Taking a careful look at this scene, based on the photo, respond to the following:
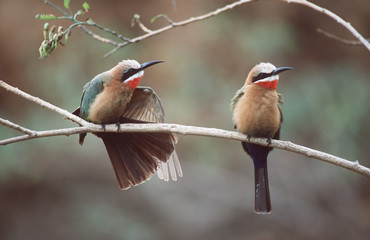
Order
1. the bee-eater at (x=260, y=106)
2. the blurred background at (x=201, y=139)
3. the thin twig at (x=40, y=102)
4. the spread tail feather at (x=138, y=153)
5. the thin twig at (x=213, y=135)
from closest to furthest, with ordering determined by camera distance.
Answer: the thin twig at (x=213, y=135) → the thin twig at (x=40, y=102) → the bee-eater at (x=260, y=106) → the spread tail feather at (x=138, y=153) → the blurred background at (x=201, y=139)

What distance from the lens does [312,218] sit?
584cm

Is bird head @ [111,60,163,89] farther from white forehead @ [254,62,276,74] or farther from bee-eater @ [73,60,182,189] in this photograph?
white forehead @ [254,62,276,74]

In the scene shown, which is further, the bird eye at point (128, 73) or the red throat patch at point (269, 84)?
the bird eye at point (128, 73)

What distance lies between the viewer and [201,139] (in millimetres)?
6445

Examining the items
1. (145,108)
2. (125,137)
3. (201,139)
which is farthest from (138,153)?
(201,139)

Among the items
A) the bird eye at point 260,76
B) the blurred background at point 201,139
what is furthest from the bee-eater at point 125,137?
the blurred background at point 201,139

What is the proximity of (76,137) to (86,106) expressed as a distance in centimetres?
311

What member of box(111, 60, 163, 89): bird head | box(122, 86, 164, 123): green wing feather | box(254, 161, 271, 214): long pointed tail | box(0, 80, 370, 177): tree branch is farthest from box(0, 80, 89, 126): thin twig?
box(254, 161, 271, 214): long pointed tail

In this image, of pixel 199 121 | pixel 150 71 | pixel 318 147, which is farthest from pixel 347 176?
pixel 150 71

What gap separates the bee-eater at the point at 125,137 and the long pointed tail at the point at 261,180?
0.47 m

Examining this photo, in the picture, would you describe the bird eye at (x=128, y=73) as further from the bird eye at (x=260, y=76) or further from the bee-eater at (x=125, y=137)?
the bird eye at (x=260, y=76)

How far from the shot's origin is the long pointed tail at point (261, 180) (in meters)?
2.99

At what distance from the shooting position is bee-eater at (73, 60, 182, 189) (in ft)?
9.55

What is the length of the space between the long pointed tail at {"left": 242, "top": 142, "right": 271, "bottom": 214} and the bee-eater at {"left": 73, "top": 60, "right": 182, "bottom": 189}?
47 cm
